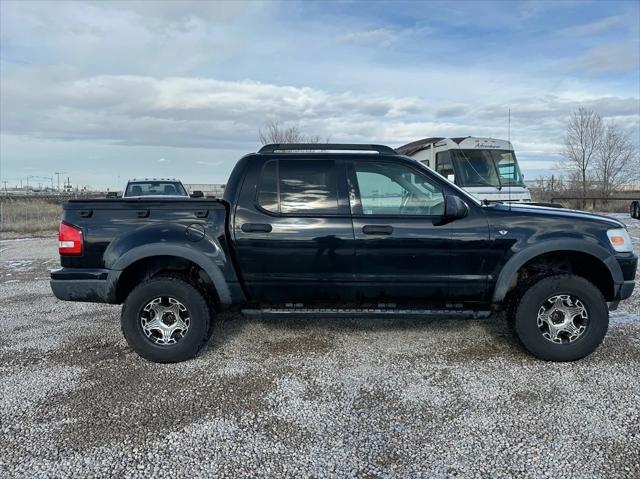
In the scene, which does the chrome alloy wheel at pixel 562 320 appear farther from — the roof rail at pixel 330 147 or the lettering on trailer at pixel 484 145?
the lettering on trailer at pixel 484 145

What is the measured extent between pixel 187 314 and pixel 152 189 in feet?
31.2

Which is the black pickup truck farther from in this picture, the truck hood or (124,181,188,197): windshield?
(124,181,188,197): windshield

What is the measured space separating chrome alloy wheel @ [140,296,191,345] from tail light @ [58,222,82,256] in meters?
0.81

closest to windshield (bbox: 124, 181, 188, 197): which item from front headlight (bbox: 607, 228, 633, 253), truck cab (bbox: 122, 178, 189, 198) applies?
truck cab (bbox: 122, 178, 189, 198)

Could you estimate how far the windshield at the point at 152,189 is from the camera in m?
12.6

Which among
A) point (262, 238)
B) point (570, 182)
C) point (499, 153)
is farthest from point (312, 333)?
point (570, 182)

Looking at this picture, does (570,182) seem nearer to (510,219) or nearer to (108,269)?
(510,219)

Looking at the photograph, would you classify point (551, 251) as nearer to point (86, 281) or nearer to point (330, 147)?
point (330, 147)

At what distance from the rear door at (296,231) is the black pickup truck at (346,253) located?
10 mm

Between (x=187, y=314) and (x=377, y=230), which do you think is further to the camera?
(x=187, y=314)

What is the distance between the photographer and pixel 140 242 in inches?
157

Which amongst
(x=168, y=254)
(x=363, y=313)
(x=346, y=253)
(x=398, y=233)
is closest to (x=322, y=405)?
(x=363, y=313)

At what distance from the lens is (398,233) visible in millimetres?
3992

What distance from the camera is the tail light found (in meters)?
3.99
